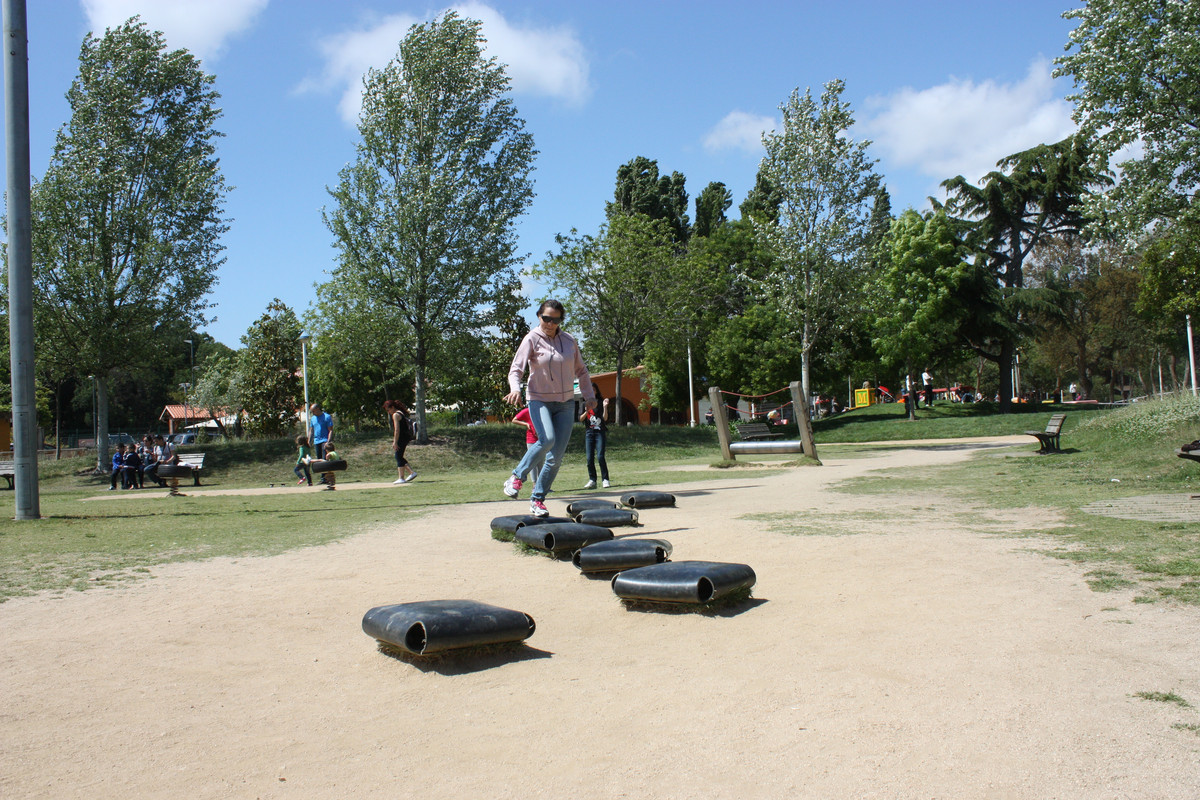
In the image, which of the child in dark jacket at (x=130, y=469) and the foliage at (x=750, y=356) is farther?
the foliage at (x=750, y=356)

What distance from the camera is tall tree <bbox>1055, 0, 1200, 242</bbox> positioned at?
17969 mm

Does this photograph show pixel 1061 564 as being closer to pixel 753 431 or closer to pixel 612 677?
pixel 612 677

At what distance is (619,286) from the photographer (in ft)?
117

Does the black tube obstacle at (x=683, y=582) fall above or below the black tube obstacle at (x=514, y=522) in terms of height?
below

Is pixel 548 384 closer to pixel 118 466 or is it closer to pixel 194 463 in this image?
pixel 194 463

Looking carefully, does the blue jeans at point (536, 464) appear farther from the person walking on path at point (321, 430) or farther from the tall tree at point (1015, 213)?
the tall tree at point (1015, 213)

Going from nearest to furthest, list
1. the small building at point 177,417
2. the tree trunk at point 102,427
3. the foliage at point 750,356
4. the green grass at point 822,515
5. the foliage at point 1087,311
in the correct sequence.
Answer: the green grass at point 822,515 < the tree trunk at point 102,427 < the foliage at point 750,356 < the foliage at point 1087,311 < the small building at point 177,417

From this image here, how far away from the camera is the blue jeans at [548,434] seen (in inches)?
314

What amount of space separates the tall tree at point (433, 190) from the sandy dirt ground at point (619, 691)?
78.2ft

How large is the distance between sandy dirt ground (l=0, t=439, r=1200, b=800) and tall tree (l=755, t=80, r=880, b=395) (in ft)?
82.2

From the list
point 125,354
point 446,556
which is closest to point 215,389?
Answer: point 125,354

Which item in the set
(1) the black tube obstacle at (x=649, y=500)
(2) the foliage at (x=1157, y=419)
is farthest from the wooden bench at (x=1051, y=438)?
(1) the black tube obstacle at (x=649, y=500)

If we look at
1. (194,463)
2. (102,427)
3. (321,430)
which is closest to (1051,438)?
(321,430)

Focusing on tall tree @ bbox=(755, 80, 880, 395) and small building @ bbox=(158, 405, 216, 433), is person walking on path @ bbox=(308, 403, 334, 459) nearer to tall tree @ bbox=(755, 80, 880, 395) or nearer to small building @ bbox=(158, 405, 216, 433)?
tall tree @ bbox=(755, 80, 880, 395)
